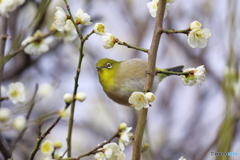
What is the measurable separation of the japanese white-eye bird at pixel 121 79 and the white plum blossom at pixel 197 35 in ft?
4.25

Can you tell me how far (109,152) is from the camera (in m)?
1.72

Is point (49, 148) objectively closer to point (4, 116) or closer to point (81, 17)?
point (4, 116)

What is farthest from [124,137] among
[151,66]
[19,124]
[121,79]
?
[121,79]

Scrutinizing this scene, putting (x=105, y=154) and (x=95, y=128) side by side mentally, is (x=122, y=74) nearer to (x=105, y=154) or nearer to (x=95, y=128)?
(x=105, y=154)

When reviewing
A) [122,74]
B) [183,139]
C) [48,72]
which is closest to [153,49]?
[122,74]

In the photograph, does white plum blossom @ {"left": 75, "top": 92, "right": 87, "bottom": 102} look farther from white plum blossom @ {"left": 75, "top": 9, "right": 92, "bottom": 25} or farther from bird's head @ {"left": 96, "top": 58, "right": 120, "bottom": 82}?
bird's head @ {"left": 96, "top": 58, "right": 120, "bottom": 82}

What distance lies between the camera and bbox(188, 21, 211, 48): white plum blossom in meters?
1.70

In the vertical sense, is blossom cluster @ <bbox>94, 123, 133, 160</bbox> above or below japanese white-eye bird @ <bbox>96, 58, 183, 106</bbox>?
below

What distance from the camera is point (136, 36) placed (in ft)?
18.4

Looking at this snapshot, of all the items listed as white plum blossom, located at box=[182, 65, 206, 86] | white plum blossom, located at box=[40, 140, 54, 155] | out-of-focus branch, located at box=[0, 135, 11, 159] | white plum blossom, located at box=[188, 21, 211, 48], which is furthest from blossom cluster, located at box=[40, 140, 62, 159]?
white plum blossom, located at box=[188, 21, 211, 48]

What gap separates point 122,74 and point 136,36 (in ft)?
8.59

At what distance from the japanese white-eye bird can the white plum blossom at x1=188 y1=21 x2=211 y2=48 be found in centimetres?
129

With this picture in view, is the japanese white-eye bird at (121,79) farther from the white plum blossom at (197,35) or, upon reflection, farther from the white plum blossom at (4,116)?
the white plum blossom at (4,116)

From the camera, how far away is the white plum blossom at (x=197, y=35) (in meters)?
1.70
